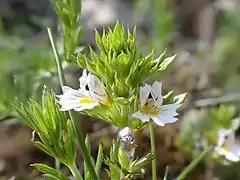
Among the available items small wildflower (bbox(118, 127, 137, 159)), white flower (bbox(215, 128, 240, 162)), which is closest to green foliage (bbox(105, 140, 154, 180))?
small wildflower (bbox(118, 127, 137, 159))

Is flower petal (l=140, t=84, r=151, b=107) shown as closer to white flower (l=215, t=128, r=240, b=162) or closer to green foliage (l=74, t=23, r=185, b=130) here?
green foliage (l=74, t=23, r=185, b=130)

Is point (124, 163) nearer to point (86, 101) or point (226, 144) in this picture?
point (86, 101)

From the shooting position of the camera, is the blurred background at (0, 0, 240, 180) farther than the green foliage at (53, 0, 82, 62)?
Yes

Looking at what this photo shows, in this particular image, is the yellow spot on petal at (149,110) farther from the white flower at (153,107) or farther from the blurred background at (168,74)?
the blurred background at (168,74)

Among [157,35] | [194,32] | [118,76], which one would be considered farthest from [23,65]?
[194,32]

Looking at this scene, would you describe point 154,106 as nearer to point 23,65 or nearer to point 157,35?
point 23,65

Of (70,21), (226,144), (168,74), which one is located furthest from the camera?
(168,74)

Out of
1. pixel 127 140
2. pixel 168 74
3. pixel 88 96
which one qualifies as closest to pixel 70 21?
pixel 88 96
